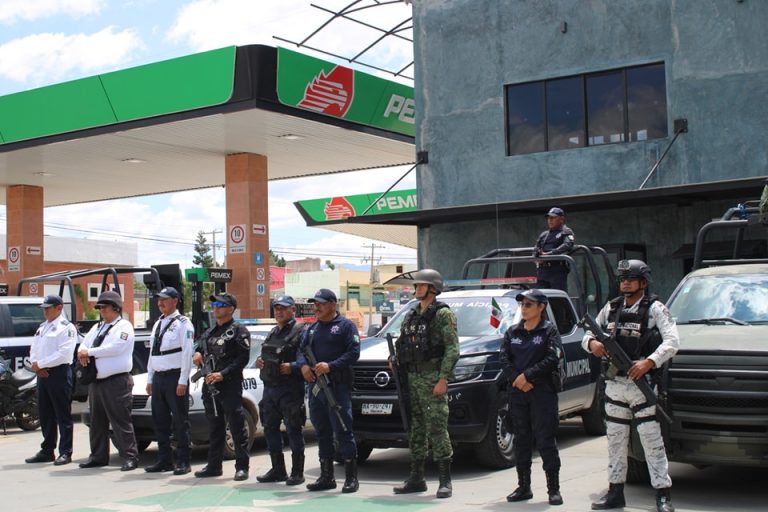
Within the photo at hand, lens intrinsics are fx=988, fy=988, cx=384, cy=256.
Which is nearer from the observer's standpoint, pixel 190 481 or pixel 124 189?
pixel 190 481

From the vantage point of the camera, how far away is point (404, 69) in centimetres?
2539

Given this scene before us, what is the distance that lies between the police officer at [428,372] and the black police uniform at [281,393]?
1191mm

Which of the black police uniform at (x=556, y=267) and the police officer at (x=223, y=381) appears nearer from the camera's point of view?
the police officer at (x=223, y=381)

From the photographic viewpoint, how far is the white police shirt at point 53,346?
38.4ft

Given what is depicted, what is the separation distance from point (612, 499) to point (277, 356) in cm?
350

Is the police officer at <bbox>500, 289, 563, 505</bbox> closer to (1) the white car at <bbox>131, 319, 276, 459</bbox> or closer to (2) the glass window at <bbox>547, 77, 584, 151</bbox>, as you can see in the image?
(1) the white car at <bbox>131, 319, 276, 459</bbox>

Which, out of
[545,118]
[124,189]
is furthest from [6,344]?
[124,189]

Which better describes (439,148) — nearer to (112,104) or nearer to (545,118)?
(545,118)

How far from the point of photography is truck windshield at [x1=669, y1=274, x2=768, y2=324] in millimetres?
9094

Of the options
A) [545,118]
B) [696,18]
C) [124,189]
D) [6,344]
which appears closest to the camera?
[6,344]

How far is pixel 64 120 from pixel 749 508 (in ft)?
65.0

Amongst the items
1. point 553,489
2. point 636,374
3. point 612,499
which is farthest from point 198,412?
point 636,374

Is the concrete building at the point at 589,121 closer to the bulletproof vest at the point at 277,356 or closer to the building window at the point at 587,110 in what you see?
the building window at the point at 587,110

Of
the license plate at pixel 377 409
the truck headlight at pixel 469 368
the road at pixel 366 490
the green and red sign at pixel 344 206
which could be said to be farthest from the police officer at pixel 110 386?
the green and red sign at pixel 344 206
